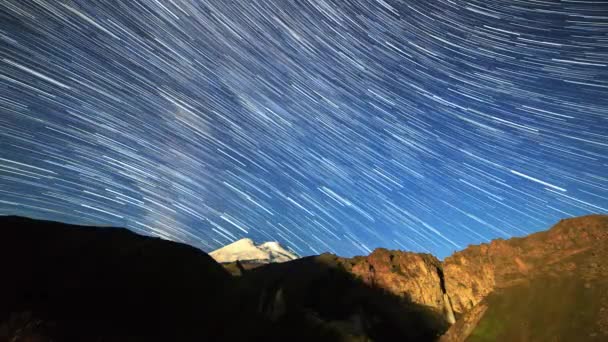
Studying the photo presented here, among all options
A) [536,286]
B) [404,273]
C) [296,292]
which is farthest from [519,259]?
[296,292]

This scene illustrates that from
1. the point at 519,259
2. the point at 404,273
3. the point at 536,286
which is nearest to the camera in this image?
the point at 536,286

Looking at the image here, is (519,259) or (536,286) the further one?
(519,259)

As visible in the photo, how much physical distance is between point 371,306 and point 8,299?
5520 centimetres

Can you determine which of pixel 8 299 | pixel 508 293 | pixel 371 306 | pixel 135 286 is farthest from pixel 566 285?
pixel 8 299

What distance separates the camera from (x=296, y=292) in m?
61.0

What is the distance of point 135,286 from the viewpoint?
4894 cm

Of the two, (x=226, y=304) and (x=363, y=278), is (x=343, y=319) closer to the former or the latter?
(x=363, y=278)

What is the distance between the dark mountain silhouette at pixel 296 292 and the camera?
42.0 metres

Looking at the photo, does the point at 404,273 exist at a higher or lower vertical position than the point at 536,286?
lower

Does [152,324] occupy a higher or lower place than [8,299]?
higher

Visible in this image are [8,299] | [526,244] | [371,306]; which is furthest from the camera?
[526,244]

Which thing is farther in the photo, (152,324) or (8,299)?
(152,324)

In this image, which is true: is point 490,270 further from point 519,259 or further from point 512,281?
point 512,281

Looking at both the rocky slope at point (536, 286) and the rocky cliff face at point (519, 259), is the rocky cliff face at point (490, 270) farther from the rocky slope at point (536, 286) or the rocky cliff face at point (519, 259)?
the rocky slope at point (536, 286)
